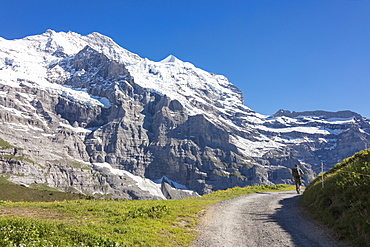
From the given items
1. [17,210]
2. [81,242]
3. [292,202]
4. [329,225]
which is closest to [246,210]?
[292,202]

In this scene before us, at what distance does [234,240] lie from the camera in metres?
15.4

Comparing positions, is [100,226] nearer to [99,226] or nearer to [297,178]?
[99,226]

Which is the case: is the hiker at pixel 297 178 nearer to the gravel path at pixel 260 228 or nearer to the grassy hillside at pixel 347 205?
the gravel path at pixel 260 228

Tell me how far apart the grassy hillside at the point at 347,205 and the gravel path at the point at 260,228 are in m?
0.80

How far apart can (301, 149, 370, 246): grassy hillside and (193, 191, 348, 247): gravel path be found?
0.80 m

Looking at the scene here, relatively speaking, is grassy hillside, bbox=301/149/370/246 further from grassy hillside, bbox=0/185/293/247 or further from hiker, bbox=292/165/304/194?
hiker, bbox=292/165/304/194

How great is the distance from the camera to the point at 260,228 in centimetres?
1742

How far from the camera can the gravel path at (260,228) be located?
14802 millimetres

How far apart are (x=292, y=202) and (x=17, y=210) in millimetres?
25136

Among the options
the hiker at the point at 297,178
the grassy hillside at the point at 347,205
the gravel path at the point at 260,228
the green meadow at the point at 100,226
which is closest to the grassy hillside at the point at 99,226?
the green meadow at the point at 100,226

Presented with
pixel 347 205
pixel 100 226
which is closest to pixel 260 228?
pixel 347 205

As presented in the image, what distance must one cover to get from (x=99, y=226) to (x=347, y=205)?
15.2m

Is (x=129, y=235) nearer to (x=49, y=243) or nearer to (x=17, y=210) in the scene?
(x=49, y=243)

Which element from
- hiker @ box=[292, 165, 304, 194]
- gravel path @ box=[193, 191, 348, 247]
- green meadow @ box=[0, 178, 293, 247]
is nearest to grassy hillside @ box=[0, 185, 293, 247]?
green meadow @ box=[0, 178, 293, 247]
